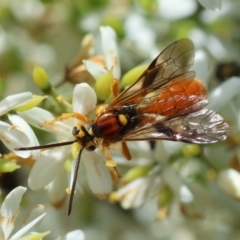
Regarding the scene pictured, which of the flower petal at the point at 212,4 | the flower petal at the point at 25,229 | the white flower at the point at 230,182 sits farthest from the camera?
the white flower at the point at 230,182

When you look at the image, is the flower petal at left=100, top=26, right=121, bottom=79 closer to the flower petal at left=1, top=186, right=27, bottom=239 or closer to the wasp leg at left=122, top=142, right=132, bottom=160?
the wasp leg at left=122, top=142, right=132, bottom=160

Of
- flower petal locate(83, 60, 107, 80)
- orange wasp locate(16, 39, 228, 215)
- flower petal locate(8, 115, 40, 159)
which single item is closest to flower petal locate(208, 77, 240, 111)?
orange wasp locate(16, 39, 228, 215)

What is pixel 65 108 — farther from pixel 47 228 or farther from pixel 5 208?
pixel 47 228

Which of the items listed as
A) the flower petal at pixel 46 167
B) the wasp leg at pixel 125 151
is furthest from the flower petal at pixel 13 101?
the wasp leg at pixel 125 151

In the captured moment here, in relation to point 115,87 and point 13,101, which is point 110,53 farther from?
point 13,101

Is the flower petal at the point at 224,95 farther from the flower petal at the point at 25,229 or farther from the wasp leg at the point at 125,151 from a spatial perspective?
the flower petal at the point at 25,229

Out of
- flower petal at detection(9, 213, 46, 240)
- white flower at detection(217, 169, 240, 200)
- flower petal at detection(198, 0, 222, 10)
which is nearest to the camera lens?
flower petal at detection(9, 213, 46, 240)
